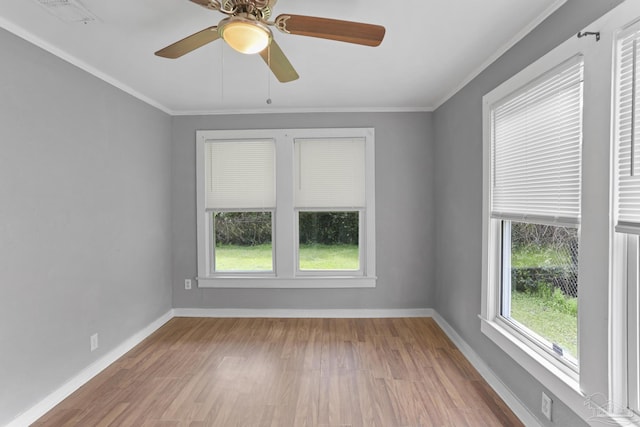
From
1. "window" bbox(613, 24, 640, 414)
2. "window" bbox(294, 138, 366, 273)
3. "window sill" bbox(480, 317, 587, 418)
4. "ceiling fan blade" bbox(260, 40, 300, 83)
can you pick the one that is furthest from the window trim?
"window" bbox(294, 138, 366, 273)

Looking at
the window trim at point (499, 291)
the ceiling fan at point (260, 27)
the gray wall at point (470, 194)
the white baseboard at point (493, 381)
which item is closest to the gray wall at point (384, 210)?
the gray wall at point (470, 194)

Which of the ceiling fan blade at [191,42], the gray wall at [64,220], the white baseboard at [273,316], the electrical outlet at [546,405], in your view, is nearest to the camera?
the ceiling fan blade at [191,42]

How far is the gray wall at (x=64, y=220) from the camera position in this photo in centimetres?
207

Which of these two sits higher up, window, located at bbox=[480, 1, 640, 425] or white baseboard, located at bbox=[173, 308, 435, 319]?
window, located at bbox=[480, 1, 640, 425]

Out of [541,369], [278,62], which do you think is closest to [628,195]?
[541,369]

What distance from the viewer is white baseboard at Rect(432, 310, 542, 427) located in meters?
2.10

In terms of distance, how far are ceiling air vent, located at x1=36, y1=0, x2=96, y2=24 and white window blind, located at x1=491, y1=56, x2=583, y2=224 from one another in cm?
277

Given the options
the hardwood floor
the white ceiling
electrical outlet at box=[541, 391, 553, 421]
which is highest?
the white ceiling

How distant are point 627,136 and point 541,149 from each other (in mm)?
541

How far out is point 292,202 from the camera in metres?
4.05

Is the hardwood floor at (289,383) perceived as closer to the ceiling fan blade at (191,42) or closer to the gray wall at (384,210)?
the gray wall at (384,210)

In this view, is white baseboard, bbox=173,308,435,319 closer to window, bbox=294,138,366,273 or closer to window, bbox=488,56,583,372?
window, bbox=294,138,366,273

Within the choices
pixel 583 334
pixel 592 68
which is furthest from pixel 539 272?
pixel 592 68

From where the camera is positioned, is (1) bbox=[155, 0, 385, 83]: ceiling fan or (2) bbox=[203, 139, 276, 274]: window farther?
(2) bbox=[203, 139, 276, 274]: window
